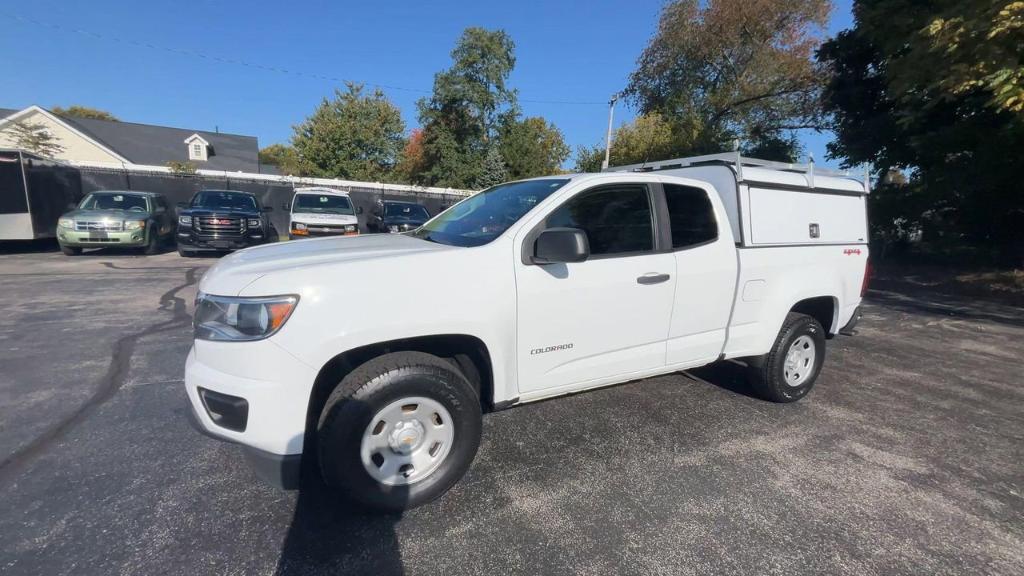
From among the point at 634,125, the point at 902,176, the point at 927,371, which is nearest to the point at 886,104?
the point at 902,176

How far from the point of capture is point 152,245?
494 inches

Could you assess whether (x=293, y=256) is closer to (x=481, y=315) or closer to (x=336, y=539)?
(x=481, y=315)

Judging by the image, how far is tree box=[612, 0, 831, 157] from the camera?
25.3 meters

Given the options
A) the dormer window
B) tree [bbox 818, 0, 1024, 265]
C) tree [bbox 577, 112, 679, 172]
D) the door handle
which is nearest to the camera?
the door handle

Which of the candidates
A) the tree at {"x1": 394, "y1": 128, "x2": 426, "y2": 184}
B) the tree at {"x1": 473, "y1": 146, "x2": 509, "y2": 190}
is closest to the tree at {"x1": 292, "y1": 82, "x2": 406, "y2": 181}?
the tree at {"x1": 394, "y1": 128, "x2": 426, "y2": 184}

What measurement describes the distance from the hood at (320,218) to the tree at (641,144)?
15.4 meters

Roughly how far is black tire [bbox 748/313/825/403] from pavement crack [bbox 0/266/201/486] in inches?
199

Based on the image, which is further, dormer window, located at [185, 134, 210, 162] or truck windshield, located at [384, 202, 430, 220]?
dormer window, located at [185, 134, 210, 162]

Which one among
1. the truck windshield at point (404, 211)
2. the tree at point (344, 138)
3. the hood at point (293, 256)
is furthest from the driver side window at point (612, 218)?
the tree at point (344, 138)

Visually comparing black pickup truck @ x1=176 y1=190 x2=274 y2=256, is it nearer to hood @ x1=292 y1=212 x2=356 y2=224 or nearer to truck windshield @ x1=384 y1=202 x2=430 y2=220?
hood @ x1=292 y1=212 x2=356 y2=224

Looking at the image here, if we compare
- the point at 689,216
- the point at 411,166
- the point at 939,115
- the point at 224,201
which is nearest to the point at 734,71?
the point at 939,115

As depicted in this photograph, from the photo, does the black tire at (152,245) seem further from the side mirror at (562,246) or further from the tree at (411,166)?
the tree at (411,166)

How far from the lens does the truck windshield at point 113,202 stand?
1212 cm

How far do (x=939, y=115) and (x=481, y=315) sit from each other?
15.0 m
